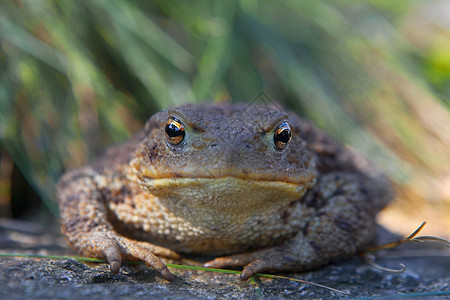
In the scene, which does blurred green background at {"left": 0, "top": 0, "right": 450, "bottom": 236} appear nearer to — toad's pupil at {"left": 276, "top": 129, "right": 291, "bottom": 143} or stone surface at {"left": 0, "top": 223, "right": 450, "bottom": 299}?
stone surface at {"left": 0, "top": 223, "right": 450, "bottom": 299}

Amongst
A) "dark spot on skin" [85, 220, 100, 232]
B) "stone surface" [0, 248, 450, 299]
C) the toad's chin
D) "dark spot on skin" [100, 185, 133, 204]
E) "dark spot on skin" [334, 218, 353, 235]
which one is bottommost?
"stone surface" [0, 248, 450, 299]

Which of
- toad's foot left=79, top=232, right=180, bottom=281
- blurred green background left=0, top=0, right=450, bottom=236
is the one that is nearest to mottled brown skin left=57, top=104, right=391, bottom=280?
toad's foot left=79, top=232, right=180, bottom=281

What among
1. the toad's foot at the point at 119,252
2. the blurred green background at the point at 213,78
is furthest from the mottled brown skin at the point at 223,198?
the blurred green background at the point at 213,78

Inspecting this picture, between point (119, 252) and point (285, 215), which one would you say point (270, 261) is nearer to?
point (285, 215)

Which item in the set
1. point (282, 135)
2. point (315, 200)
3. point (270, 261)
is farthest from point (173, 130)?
point (315, 200)

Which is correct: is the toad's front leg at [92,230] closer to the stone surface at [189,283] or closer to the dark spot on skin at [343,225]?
the stone surface at [189,283]

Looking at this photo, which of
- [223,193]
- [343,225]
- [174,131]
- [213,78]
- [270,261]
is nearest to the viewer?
[223,193]

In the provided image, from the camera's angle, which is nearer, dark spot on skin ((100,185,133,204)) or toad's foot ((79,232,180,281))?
toad's foot ((79,232,180,281))
